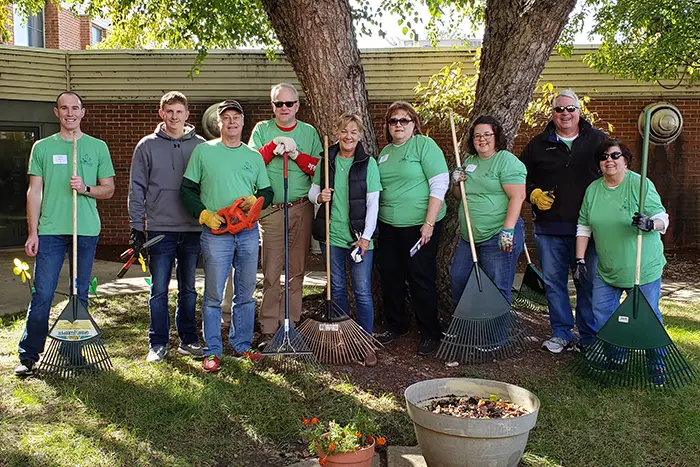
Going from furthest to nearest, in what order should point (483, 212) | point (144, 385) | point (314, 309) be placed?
point (314, 309) → point (483, 212) → point (144, 385)

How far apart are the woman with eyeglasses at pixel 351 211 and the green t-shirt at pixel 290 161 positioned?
175 millimetres

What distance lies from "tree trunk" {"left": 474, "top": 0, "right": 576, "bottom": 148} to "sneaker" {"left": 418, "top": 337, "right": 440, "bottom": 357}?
174 centimetres

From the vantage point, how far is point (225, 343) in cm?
533

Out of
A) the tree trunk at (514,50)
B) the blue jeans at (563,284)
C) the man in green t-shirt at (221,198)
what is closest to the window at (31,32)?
the man in green t-shirt at (221,198)

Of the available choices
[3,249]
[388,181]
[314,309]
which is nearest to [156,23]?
[3,249]

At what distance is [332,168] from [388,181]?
0.41 m

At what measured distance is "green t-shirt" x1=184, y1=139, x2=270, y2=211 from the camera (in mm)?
4520

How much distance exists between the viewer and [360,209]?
15.4 ft

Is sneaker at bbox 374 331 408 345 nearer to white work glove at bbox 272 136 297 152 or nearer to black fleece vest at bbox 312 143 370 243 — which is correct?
black fleece vest at bbox 312 143 370 243

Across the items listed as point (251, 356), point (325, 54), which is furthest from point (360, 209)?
point (325, 54)

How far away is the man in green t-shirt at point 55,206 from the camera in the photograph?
4.42m

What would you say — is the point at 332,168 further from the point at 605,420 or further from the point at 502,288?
the point at 605,420

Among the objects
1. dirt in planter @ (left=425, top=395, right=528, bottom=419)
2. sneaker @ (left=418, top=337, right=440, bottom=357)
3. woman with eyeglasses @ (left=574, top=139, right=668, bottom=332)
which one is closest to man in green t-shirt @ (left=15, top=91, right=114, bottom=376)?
sneaker @ (left=418, top=337, right=440, bottom=357)

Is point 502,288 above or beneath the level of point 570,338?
above
